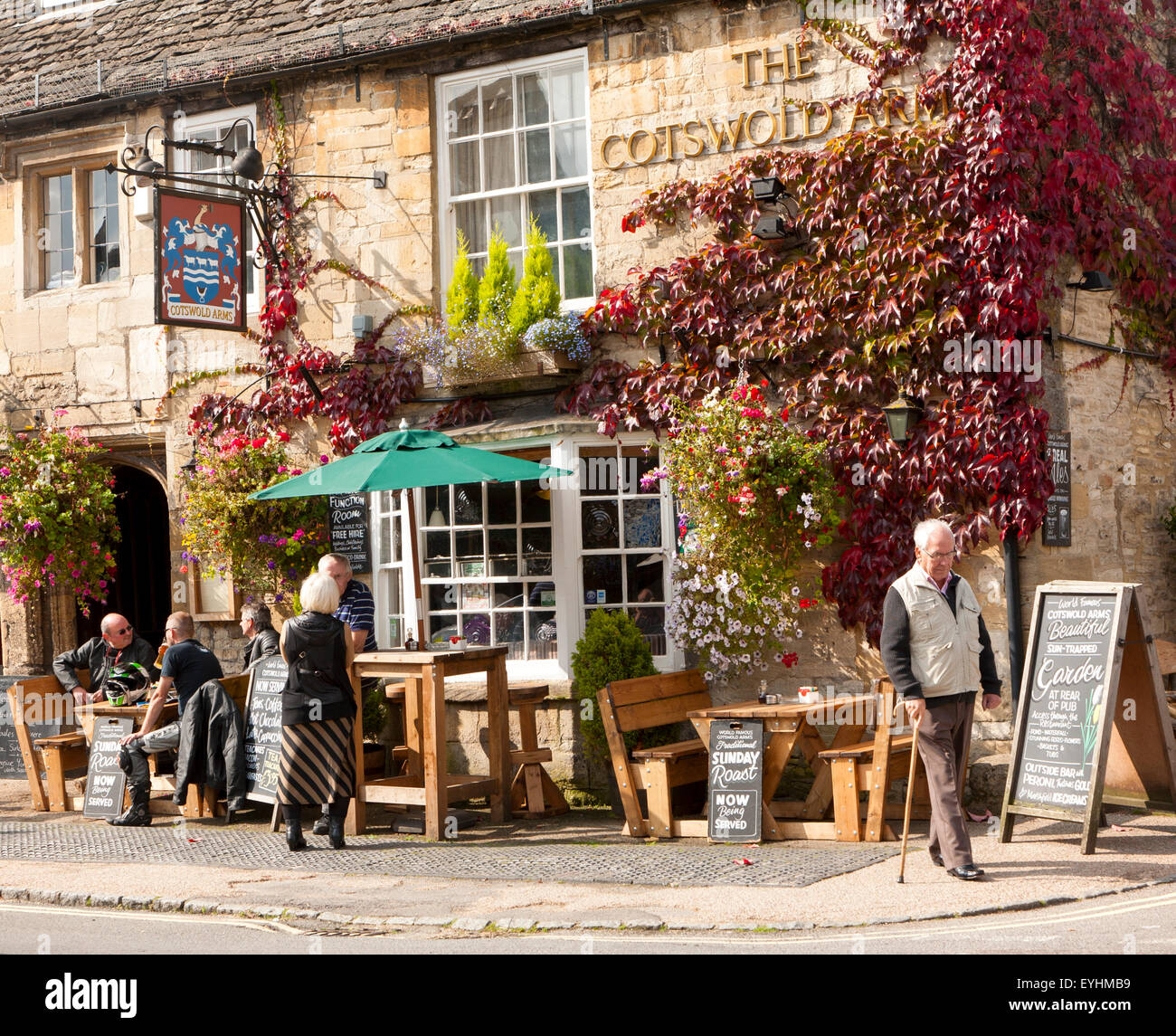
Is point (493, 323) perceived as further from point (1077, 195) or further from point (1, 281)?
point (1, 281)

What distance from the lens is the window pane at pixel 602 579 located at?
1050cm

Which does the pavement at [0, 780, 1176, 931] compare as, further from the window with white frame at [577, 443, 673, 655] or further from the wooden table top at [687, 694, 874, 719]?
the window with white frame at [577, 443, 673, 655]

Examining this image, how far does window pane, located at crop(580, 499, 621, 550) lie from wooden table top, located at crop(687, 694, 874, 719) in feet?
6.33

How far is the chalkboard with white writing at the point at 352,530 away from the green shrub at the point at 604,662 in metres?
2.41

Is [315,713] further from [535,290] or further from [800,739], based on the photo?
[535,290]

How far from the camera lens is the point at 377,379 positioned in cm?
1134

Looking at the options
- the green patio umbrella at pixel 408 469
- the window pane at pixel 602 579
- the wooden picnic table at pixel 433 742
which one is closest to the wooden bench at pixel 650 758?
the wooden picnic table at pixel 433 742

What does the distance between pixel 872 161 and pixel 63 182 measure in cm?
776

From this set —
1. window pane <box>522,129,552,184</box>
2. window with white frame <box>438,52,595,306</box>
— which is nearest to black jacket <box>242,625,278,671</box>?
window with white frame <box>438,52,595,306</box>

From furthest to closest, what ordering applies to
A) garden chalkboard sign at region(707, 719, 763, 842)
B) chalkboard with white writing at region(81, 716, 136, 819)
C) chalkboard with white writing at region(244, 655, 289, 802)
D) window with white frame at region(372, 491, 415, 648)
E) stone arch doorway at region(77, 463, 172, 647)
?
1. stone arch doorway at region(77, 463, 172, 647)
2. window with white frame at region(372, 491, 415, 648)
3. chalkboard with white writing at region(81, 716, 136, 819)
4. chalkboard with white writing at region(244, 655, 289, 802)
5. garden chalkboard sign at region(707, 719, 763, 842)

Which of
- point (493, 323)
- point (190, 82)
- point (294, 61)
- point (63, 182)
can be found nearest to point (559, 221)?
point (493, 323)

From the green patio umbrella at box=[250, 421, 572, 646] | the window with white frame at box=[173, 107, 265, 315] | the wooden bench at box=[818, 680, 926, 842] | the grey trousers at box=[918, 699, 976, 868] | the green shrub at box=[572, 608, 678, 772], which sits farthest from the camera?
the window with white frame at box=[173, 107, 265, 315]

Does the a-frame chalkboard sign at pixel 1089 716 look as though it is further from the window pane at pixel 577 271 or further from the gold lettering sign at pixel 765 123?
the window pane at pixel 577 271

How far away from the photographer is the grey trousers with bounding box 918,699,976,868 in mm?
7062
